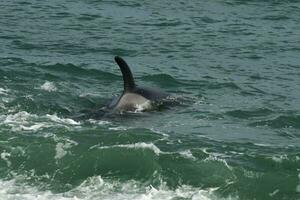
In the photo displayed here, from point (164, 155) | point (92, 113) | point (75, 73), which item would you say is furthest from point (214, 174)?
point (75, 73)

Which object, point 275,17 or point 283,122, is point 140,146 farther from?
point 275,17

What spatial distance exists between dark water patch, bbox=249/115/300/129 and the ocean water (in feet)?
0.07

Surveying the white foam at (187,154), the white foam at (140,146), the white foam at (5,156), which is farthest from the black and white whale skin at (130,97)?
the white foam at (5,156)

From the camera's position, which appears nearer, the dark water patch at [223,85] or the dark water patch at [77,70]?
the dark water patch at [223,85]

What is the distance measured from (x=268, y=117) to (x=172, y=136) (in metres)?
2.89

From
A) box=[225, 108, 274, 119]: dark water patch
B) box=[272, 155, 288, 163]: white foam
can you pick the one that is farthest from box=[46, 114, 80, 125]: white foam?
box=[272, 155, 288, 163]: white foam

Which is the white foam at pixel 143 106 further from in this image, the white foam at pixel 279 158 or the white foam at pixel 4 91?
the white foam at pixel 279 158

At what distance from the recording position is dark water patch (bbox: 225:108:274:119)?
17.7 meters

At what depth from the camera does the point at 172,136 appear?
1574 centimetres

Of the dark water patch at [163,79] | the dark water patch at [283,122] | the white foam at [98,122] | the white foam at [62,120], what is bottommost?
the dark water patch at [163,79]

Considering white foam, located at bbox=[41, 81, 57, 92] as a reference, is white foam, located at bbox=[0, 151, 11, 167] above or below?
above

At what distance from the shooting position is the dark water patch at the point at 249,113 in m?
17.7

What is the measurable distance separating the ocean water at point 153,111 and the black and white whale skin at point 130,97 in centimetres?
34

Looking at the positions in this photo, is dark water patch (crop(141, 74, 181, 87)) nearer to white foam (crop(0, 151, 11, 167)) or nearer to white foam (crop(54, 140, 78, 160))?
white foam (crop(54, 140, 78, 160))
